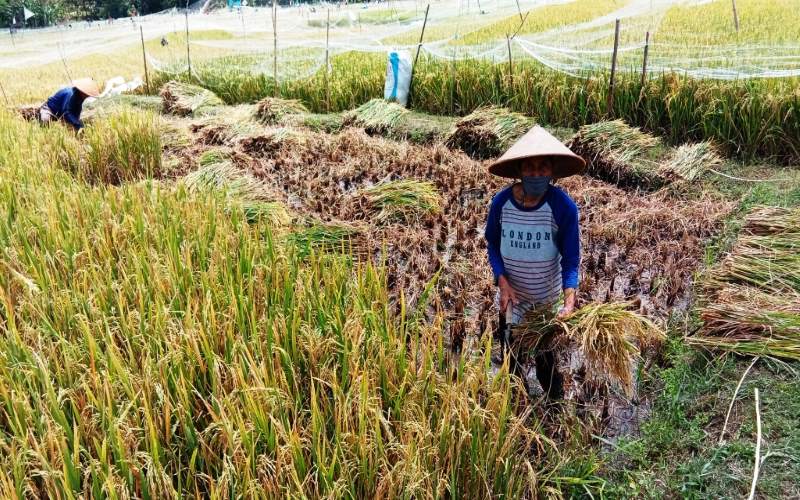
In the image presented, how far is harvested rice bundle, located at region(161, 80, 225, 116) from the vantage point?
8766 millimetres

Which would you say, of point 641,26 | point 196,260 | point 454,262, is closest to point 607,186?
point 454,262

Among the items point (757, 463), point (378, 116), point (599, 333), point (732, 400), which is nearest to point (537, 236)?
point (599, 333)

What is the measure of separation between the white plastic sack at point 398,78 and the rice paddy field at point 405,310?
3.98 ft

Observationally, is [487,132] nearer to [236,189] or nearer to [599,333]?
[236,189]

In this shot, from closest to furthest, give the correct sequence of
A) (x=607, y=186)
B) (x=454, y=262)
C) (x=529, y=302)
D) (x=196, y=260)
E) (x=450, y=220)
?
(x=529, y=302)
(x=196, y=260)
(x=454, y=262)
(x=450, y=220)
(x=607, y=186)

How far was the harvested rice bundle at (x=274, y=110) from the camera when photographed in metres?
7.68

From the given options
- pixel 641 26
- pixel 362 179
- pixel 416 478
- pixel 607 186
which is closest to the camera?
pixel 416 478

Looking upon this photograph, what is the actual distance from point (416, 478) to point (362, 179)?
13.5 feet

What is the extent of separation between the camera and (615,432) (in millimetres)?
2279

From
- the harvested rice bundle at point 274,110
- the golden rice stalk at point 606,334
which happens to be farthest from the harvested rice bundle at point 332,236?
the harvested rice bundle at point 274,110

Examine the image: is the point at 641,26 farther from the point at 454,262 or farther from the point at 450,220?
the point at 454,262

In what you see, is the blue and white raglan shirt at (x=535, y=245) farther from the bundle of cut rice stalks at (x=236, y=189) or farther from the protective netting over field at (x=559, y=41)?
the protective netting over field at (x=559, y=41)

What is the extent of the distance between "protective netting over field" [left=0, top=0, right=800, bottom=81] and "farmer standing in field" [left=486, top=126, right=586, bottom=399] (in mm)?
4171

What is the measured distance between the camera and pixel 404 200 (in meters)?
4.38
